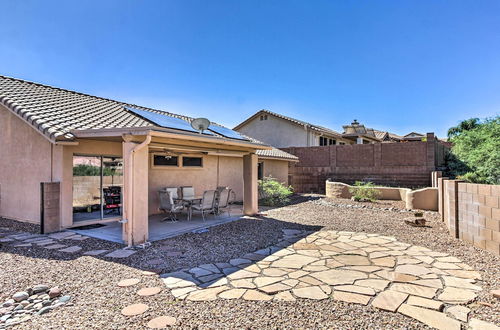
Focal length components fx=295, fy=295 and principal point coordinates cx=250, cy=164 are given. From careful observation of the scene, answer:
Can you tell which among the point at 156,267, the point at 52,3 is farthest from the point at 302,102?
→ the point at 156,267

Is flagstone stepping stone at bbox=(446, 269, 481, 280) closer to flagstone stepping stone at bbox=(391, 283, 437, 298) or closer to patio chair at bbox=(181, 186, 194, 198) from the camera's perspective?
flagstone stepping stone at bbox=(391, 283, 437, 298)

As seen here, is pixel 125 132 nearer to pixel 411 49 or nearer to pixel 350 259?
pixel 350 259

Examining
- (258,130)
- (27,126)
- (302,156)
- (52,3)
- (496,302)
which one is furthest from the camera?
(258,130)

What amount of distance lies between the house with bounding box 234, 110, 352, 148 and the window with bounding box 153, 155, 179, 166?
628 inches

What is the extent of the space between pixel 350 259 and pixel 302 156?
16.2 meters

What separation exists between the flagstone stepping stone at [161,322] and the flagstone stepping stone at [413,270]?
13.5 feet

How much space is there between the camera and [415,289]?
4.61 meters

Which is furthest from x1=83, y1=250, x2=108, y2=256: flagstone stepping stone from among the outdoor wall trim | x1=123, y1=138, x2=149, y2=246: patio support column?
the outdoor wall trim

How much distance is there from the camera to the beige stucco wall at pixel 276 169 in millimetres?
19516

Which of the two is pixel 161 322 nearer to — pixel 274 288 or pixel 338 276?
pixel 274 288

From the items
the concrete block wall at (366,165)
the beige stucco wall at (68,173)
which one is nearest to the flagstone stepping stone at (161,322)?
the beige stucco wall at (68,173)

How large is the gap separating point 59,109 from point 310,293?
10.1 meters

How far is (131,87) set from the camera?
55.1ft

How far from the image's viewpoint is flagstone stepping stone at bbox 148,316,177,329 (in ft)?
11.5
